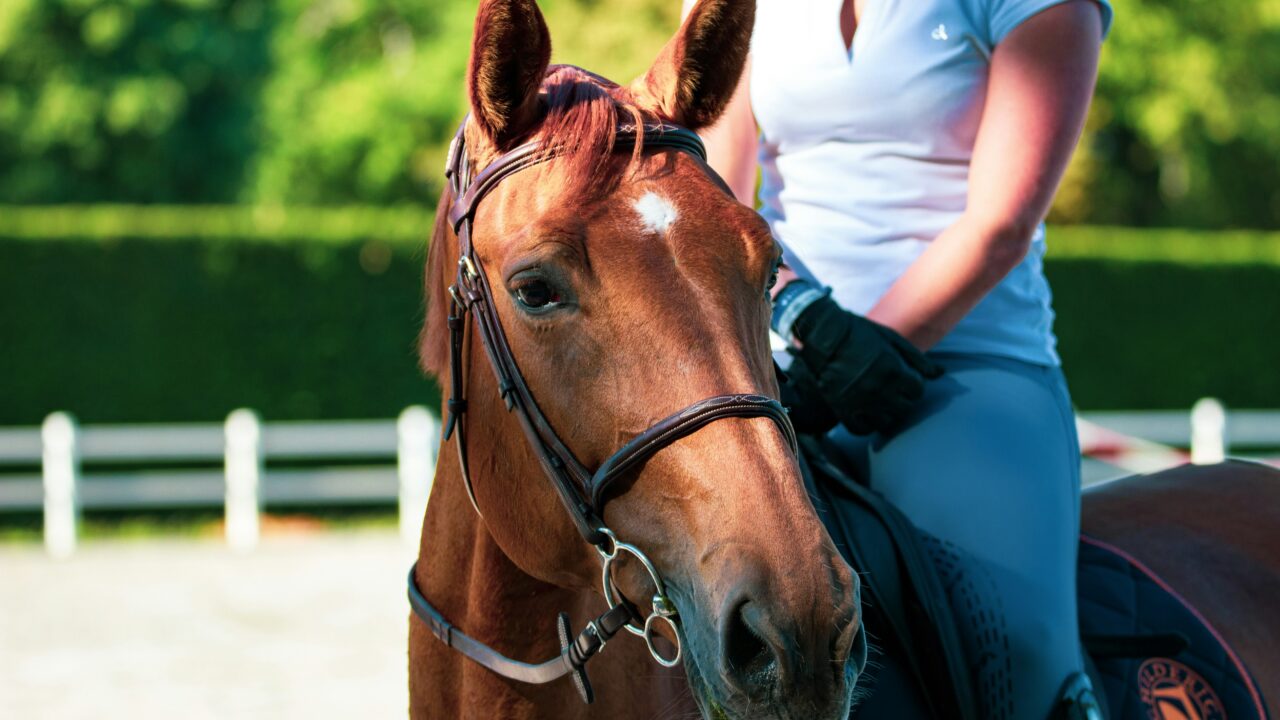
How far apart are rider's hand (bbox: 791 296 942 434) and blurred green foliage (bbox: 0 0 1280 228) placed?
Result: 19.6m

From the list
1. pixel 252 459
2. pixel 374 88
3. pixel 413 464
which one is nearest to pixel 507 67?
pixel 413 464

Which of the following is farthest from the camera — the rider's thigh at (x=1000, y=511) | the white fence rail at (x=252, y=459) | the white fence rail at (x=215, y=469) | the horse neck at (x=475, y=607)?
the white fence rail at (x=252, y=459)

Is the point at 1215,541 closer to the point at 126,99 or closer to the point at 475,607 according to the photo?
the point at 475,607

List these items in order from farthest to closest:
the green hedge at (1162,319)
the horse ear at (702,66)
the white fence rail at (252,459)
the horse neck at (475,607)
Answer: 1. the green hedge at (1162,319)
2. the white fence rail at (252,459)
3. the horse neck at (475,607)
4. the horse ear at (702,66)

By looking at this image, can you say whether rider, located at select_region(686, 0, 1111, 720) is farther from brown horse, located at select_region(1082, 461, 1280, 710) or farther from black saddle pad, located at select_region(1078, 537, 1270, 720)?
brown horse, located at select_region(1082, 461, 1280, 710)

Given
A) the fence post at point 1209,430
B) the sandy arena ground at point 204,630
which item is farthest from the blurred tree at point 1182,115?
the sandy arena ground at point 204,630

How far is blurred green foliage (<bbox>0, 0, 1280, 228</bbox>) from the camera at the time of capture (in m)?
21.8

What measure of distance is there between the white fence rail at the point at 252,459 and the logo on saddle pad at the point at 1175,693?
956cm

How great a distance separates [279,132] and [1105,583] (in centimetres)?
2745

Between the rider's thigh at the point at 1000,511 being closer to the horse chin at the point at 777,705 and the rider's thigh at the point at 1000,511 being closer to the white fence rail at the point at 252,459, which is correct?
the horse chin at the point at 777,705

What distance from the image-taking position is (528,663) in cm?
221

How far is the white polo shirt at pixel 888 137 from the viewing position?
249 cm

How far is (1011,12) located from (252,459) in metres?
11.0

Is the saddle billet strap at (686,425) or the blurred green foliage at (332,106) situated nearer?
the saddle billet strap at (686,425)
